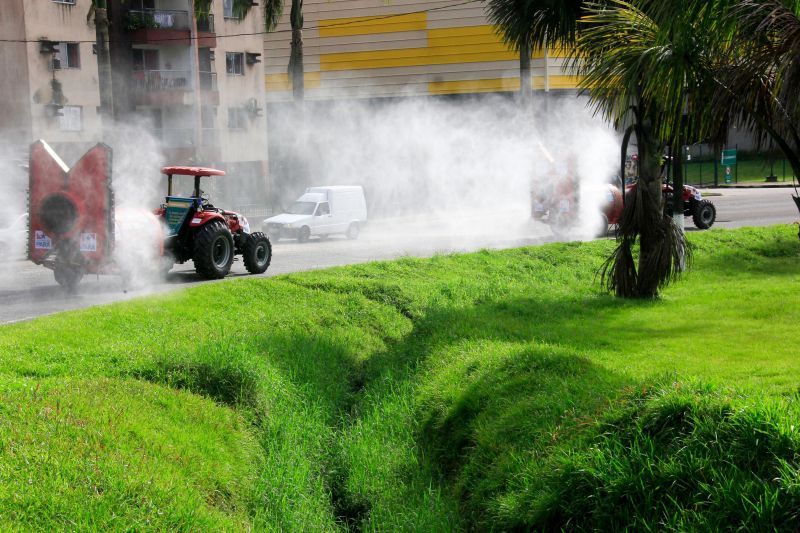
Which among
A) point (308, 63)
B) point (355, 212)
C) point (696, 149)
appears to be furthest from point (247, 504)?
point (696, 149)

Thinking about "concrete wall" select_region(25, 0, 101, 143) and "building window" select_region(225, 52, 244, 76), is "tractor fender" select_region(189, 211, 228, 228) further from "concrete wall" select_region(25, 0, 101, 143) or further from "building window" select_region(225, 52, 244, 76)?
"building window" select_region(225, 52, 244, 76)

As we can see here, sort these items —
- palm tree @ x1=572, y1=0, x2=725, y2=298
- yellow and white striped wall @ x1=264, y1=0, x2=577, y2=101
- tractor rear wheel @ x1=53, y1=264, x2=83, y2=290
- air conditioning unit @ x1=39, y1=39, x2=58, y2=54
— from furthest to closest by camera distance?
1. yellow and white striped wall @ x1=264, y1=0, x2=577, y2=101
2. air conditioning unit @ x1=39, y1=39, x2=58, y2=54
3. tractor rear wheel @ x1=53, y1=264, x2=83, y2=290
4. palm tree @ x1=572, y1=0, x2=725, y2=298

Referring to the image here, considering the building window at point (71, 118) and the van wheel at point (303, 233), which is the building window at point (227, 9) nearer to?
the building window at point (71, 118)

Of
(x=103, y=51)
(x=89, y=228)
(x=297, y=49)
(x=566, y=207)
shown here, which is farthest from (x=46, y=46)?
(x=89, y=228)

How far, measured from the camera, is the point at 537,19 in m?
19.2

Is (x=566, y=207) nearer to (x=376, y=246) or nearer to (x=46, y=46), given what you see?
(x=376, y=246)

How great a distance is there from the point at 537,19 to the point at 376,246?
6.98 metres

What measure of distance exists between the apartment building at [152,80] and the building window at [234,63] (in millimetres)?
43

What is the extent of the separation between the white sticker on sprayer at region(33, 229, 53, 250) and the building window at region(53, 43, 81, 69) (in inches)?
845

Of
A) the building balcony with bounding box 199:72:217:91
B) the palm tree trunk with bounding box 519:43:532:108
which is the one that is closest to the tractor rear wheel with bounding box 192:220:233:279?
the palm tree trunk with bounding box 519:43:532:108

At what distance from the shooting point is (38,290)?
602 inches

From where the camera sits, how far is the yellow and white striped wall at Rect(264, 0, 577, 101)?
3672 centimetres

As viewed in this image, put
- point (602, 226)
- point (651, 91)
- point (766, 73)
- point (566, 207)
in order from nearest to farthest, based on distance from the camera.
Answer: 1. point (766, 73)
2. point (651, 91)
3. point (566, 207)
4. point (602, 226)

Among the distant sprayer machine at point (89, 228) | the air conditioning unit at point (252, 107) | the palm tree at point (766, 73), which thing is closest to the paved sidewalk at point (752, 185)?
the air conditioning unit at point (252, 107)
